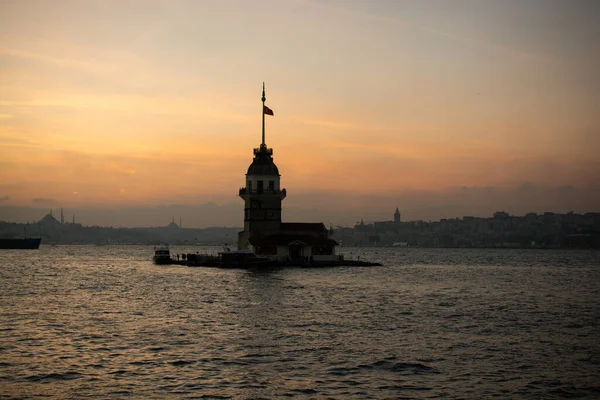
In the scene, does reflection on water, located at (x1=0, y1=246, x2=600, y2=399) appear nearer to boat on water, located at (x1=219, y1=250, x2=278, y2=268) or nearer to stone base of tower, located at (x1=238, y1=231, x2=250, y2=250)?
boat on water, located at (x1=219, y1=250, x2=278, y2=268)

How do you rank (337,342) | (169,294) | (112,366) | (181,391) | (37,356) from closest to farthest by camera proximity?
(181,391) < (112,366) < (37,356) < (337,342) < (169,294)

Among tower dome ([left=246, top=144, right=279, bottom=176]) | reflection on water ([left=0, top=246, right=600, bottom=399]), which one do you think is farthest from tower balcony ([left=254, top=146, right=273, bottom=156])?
reflection on water ([left=0, top=246, right=600, bottom=399])

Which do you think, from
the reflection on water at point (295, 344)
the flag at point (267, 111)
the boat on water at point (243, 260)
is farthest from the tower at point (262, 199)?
the reflection on water at point (295, 344)

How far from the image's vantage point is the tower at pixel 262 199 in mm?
101250

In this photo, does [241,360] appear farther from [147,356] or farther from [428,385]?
[428,385]

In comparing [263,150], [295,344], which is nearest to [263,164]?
[263,150]

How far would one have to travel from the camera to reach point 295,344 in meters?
34.9

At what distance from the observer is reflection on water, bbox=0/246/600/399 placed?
1042 inches

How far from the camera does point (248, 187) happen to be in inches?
4043

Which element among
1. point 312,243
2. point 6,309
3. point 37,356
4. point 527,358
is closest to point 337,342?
point 527,358

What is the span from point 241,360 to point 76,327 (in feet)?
46.6

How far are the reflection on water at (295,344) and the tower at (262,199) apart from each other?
3740cm

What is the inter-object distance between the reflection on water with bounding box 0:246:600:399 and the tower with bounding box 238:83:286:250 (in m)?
37.4

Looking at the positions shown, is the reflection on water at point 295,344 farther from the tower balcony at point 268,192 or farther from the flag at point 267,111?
the flag at point 267,111
